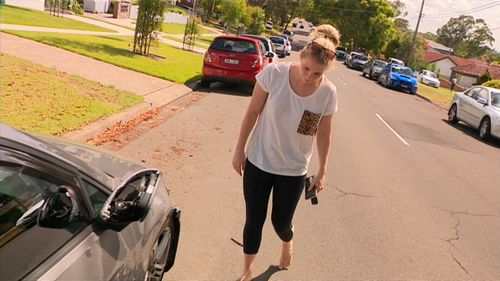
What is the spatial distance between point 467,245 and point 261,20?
1791 inches

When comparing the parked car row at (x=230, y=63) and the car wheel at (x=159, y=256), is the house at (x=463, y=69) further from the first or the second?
the car wheel at (x=159, y=256)

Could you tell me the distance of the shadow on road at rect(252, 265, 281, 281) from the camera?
3.97 m

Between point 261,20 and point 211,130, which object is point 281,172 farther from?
point 261,20

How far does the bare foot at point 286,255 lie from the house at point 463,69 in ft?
236

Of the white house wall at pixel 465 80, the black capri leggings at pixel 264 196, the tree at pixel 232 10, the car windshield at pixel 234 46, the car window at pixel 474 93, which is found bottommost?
the white house wall at pixel 465 80

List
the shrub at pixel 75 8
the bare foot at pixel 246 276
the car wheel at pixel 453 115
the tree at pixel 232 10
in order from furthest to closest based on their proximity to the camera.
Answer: the tree at pixel 232 10 < the shrub at pixel 75 8 < the car wheel at pixel 453 115 < the bare foot at pixel 246 276

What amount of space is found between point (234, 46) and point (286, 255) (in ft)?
35.2

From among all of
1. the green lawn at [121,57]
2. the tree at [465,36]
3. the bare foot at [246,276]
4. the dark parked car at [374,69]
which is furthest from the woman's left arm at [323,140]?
the tree at [465,36]

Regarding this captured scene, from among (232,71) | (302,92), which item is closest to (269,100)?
(302,92)

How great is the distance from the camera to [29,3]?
25.0m

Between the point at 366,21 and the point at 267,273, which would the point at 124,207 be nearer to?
the point at 267,273

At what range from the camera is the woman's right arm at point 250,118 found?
129 inches

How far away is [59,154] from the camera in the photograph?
87.7 inches


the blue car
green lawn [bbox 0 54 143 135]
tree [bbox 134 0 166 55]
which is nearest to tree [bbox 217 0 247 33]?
the blue car
